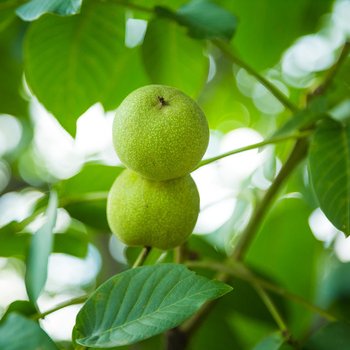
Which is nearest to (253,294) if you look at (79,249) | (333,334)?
(333,334)

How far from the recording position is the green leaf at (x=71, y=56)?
3.77 feet

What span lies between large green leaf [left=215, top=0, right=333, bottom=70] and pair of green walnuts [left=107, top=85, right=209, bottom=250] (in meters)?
0.70

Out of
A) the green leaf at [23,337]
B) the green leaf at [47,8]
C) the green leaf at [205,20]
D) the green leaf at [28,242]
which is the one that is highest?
the green leaf at [47,8]

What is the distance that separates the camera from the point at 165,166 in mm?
869

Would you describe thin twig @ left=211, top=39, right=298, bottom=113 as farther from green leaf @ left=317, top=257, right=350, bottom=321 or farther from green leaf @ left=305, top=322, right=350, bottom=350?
green leaf @ left=317, top=257, right=350, bottom=321

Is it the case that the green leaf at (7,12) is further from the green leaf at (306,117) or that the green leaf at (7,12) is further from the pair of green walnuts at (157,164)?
the green leaf at (306,117)

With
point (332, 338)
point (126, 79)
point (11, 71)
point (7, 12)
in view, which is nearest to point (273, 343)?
point (332, 338)

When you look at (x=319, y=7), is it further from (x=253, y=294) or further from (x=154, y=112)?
(x=154, y=112)

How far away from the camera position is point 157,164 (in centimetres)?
87

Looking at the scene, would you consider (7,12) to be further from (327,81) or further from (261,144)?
(327,81)

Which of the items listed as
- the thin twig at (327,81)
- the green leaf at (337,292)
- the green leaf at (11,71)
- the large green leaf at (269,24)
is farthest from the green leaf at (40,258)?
the green leaf at (11,71)

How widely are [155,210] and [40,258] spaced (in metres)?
0.20

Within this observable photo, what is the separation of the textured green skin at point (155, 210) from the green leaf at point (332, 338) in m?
0.35

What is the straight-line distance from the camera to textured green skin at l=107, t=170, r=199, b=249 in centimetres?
91
